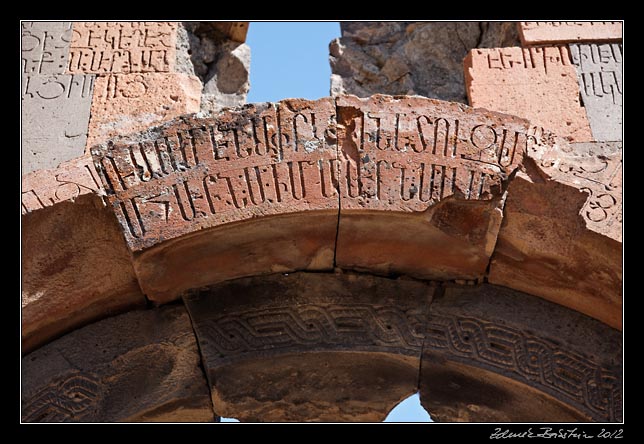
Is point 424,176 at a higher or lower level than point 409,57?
lower

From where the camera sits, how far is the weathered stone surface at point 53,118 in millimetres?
4840

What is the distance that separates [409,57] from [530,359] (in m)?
2.48

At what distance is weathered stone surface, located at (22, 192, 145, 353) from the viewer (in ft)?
14.1

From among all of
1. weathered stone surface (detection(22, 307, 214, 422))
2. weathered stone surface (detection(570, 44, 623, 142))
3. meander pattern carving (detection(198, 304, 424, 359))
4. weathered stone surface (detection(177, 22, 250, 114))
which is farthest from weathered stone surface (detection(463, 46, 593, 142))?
weathered stone surface (detection(22, 307, 214, 422))

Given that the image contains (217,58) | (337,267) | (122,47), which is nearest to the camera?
(337,267)

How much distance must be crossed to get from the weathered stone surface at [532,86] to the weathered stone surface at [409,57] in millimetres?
574

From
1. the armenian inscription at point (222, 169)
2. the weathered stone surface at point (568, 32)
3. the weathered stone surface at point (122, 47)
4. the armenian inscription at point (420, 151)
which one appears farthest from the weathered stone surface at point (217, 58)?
the weathered stone surface at point (568, 32)

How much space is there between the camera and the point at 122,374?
4.42 meters

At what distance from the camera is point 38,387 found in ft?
14.3

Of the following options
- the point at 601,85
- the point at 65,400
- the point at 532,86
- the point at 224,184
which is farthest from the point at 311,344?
the point at 601,85

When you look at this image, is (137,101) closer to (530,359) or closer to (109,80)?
(109,80)

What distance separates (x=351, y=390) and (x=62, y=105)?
2.17 metres

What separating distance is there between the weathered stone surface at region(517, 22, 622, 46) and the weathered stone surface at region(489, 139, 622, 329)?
1058mm

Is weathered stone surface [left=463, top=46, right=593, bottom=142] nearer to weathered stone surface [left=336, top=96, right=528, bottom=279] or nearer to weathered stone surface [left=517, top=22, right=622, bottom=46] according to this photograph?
weathered stone surface [left=517, top=22, right=622, bottom=46]
